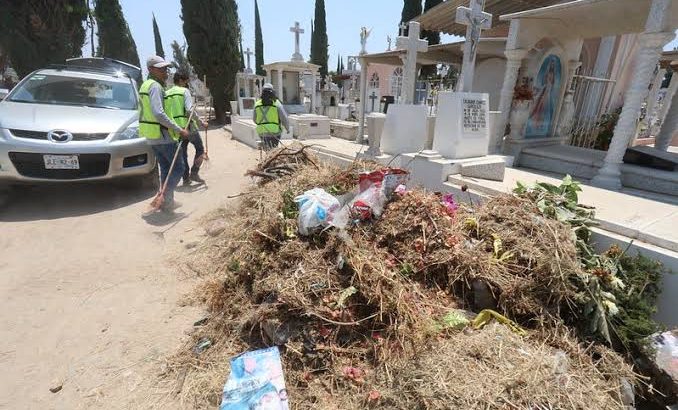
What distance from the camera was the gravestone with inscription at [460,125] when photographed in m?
4.49

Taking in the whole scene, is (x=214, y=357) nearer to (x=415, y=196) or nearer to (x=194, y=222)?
(x=415, y=196)

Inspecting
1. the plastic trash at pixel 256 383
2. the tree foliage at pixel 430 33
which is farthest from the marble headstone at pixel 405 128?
the tree foliage at pixel 430 33

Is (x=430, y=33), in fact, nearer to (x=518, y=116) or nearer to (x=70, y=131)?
(x=518, y=116)

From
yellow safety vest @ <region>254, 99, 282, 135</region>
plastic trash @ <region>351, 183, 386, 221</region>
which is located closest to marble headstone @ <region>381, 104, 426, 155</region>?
yellow safety vest @ <region>254, 99, 282, 135</region>

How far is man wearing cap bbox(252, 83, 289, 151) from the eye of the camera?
580 centimetres

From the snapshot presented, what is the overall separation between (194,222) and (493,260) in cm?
356

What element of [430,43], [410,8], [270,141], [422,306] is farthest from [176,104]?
[410,8]

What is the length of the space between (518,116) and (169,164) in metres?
6.06

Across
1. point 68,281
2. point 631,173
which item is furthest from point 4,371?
point 631,173

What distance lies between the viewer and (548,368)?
1868 mm

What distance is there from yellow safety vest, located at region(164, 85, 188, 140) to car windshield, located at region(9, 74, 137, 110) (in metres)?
0.78

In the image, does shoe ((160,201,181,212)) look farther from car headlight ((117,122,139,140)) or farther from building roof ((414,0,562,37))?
building roof ((414,0,562,37))

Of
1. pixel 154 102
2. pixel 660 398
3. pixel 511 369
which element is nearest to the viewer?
pixel 511 369

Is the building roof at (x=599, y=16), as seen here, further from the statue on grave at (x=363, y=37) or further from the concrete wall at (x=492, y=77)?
the statue on grave at (x=363, y=37)
